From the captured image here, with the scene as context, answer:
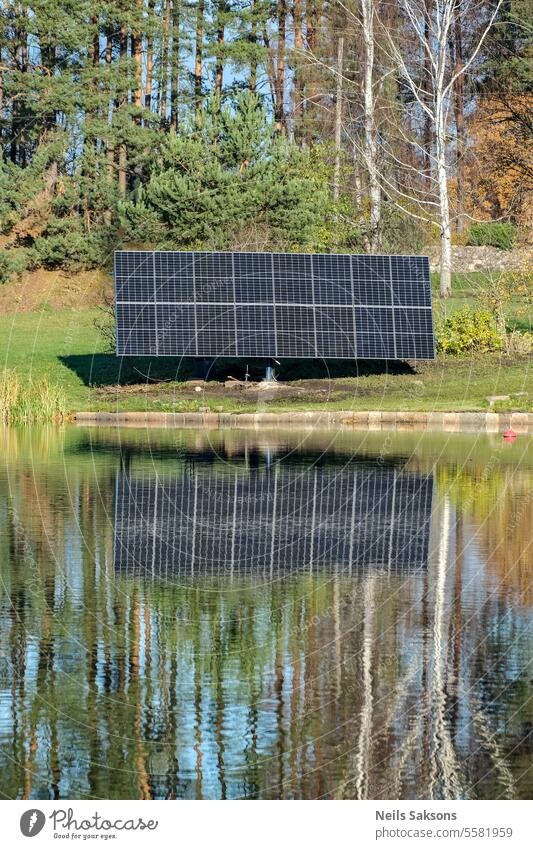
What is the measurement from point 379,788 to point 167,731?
159 cm

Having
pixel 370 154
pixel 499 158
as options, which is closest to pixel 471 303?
pixel 370 154

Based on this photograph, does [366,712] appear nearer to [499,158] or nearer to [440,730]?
[440,730]

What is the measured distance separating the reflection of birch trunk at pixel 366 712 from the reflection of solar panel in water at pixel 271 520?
234cm

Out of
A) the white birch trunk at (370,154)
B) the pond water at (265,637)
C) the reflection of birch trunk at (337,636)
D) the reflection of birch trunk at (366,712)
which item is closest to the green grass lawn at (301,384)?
the white birch trunk at (370,154)

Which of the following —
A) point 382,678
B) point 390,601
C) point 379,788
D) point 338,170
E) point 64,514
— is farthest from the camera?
point 338,170

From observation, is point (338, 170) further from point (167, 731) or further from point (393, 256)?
point (167, 731)

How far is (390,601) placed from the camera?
44.0 ft

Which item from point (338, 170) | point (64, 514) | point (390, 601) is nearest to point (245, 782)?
point (390, 601)

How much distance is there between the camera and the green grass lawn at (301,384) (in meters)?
34.0

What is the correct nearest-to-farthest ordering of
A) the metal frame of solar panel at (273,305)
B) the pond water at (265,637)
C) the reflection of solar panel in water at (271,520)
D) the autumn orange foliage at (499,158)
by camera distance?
the pond water at (265,637) < the reflection of solar panel in water at (271,520) < the metal frame of solar panel at (273,305) < the autumn orange foliage at (499,158)

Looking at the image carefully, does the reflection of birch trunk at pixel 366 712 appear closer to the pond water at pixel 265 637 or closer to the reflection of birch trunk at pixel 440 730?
the pond water at pixel 265 637

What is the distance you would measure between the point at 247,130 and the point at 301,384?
69.2 ft

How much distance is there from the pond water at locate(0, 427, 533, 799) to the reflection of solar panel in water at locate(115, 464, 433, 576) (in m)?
0.05

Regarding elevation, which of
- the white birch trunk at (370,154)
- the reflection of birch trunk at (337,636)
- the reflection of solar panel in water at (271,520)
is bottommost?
the reflection of solar panel in water at (271,520)
